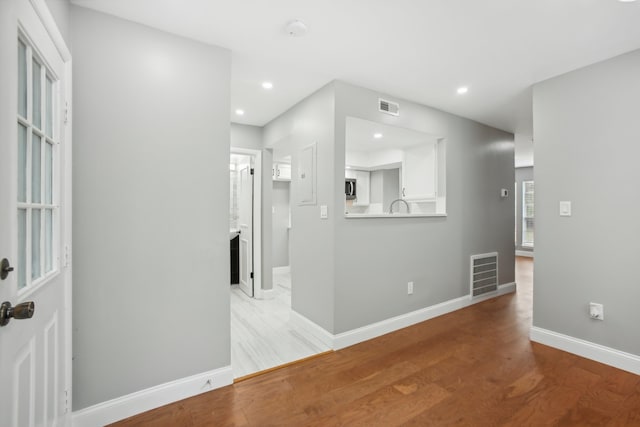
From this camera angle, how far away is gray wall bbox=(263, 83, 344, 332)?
2691 millimetres

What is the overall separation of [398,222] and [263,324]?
6.20ft

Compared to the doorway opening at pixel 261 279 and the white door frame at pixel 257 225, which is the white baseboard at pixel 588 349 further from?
the white door frame at pixel 257 225

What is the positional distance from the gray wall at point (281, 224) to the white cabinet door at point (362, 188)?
1.46 meters

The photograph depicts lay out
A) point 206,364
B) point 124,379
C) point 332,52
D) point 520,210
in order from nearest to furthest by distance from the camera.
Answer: point 124,379 → point 206,364 → point 332,52 → point 520,210

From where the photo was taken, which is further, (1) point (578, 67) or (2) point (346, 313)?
(2) point (346, 313)

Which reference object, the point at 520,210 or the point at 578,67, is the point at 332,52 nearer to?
the point at 578,67

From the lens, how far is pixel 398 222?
3.10 m

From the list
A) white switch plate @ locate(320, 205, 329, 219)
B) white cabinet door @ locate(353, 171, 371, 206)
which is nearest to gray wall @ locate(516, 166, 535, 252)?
white cabinet door @ locate(353, 171, 371, 206)

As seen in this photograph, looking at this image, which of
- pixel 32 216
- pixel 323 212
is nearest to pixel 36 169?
pixel 32 216

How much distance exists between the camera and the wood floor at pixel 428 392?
1753 mm

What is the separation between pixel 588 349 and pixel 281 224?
4703mm

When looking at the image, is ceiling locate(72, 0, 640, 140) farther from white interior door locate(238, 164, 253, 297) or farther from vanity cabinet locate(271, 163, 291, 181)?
vanity cabinet locate(271, 163, 291, 181)

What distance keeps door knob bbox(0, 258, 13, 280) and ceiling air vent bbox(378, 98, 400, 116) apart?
2.89 meters

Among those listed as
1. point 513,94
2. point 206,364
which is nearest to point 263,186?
point 206,364
